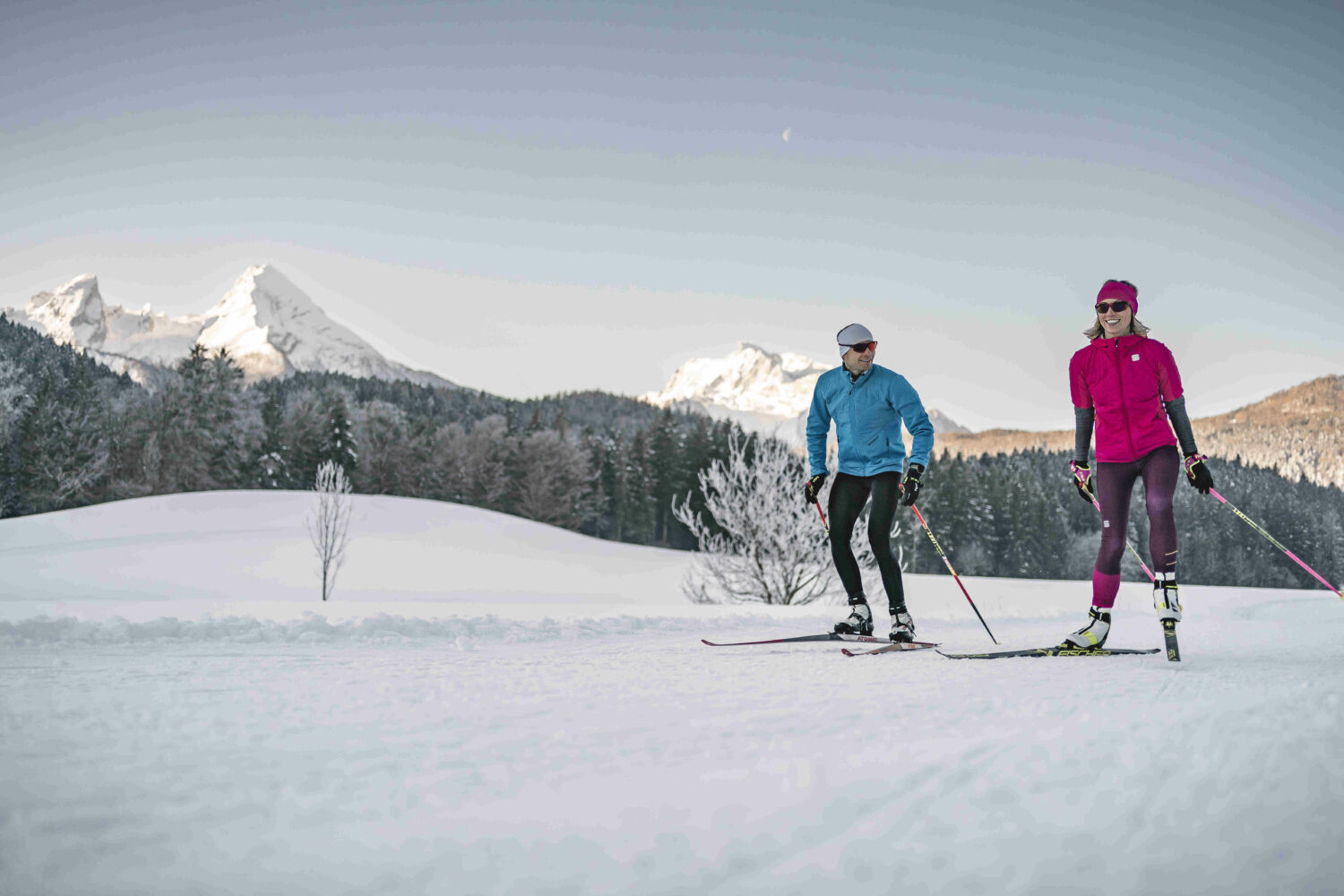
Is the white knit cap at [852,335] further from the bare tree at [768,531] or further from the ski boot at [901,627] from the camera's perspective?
the bare tree at [768,531]

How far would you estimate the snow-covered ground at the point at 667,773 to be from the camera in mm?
1218

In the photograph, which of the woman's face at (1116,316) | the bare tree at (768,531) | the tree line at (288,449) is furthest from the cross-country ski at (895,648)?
the tree line at (288,449)

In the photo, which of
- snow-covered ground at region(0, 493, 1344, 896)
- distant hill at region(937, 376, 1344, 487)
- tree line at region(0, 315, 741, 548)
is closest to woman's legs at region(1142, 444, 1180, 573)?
snow-covered ground at region(0, 493, 1344, 896)

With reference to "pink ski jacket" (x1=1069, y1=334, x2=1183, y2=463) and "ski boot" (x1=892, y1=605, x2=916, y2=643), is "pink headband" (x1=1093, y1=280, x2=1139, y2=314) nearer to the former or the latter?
"pink ski jacket" (x1=1069, y1=334, x2=1183, y2=463)

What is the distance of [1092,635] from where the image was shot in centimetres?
397

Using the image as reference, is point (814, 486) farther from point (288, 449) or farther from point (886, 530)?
point (288, 449)

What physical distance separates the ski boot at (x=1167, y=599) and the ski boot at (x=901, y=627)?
3.92ft

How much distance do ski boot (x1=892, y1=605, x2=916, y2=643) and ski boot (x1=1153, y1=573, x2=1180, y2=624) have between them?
3.92ft

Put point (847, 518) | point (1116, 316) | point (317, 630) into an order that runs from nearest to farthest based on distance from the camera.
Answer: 1. point (1116, 316)
2. point (847, 518)
3. point (317, 630)

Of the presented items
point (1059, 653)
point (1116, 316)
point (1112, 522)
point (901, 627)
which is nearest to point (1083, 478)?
point (1112, 522)

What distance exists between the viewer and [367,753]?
182 centimetres

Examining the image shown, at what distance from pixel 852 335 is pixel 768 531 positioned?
10.00 metres

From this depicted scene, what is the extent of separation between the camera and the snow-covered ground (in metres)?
1.22

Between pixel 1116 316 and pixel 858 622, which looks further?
pixel 858 622
